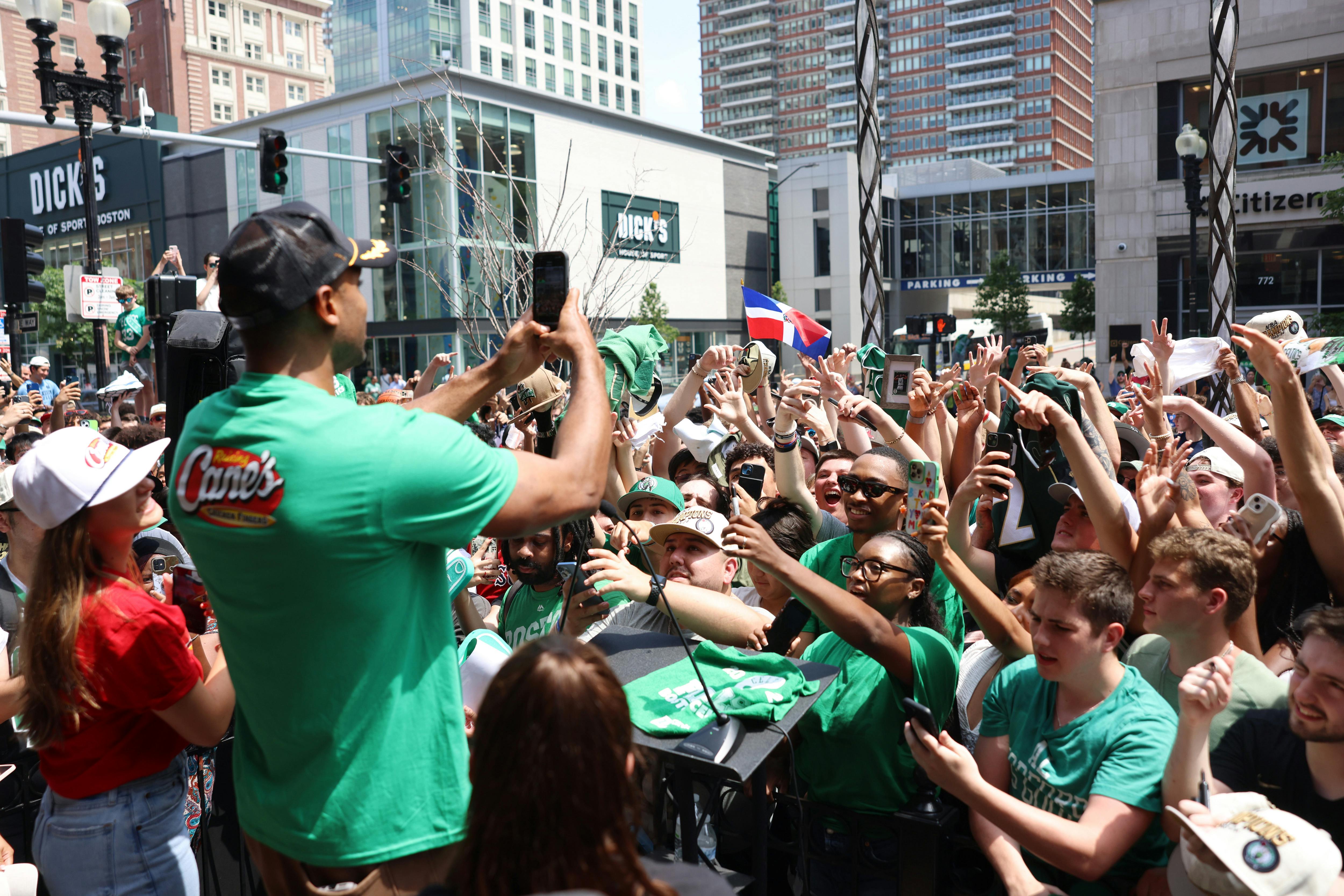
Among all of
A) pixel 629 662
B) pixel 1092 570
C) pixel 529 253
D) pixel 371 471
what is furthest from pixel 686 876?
pixel 529 253

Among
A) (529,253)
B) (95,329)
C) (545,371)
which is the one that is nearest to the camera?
(545,371)

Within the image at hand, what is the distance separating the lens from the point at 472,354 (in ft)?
122

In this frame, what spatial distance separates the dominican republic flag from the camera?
890 cm

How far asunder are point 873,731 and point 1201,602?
3.58ft

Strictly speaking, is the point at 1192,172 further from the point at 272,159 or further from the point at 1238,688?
the point at 1238,688

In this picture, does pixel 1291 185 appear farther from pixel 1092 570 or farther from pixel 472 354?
pixel 1092 570

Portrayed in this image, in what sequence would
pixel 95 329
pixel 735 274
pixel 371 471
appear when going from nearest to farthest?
pixel 371 471 → pixel 95 329 → pixel 735 274

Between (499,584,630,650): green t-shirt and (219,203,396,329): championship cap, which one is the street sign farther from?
(219,203,396,329): championship cap

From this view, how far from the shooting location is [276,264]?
1.84 meters

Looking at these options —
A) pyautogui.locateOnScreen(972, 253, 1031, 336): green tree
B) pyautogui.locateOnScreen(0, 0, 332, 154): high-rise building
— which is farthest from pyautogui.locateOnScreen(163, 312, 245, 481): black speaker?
pyautogui.locateOnScreen(0, 0, 332, 154): high-rise building

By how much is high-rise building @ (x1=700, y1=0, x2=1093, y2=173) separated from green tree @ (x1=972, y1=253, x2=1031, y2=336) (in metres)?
77.3

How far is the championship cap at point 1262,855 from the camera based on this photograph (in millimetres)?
2125

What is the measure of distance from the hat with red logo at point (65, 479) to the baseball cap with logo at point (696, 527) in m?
2.14

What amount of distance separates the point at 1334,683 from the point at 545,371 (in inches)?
141
